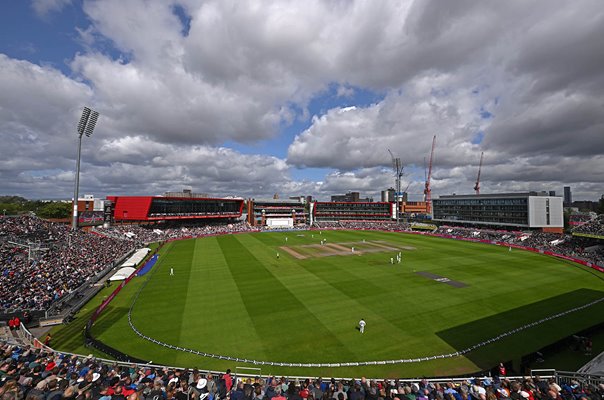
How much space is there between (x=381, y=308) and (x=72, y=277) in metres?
32.0

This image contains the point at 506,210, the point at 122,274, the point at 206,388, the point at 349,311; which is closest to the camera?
the point at 206,388

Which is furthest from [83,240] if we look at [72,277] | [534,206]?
[534,206]

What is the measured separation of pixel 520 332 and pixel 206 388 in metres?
22.5

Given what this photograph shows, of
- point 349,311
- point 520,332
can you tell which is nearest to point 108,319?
point 349,311

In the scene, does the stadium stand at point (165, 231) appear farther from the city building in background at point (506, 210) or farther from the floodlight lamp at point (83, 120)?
the city building in background at point (506, 210)

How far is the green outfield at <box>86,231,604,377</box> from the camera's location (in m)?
17.6

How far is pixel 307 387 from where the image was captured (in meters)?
11.0

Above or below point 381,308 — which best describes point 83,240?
above

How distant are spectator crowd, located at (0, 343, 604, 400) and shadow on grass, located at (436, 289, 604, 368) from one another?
21.5 feet

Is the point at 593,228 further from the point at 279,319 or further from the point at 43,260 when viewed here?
the point at 43,260

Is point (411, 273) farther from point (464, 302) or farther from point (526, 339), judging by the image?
point (526, 339)

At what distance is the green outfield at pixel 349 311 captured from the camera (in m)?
17.6

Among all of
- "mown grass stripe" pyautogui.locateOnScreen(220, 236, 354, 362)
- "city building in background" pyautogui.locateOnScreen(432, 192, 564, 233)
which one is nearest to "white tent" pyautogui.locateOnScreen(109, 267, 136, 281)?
"mown grass stripe" pyautogui.locateOnScreen(220, 236, 354, 362)

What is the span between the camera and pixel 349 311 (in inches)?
960
